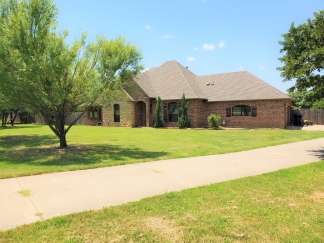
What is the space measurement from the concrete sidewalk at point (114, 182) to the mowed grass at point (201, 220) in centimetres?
46

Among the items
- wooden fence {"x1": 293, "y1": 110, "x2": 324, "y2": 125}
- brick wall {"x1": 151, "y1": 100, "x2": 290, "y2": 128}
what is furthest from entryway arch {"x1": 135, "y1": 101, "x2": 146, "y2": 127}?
wooden fence {"x1": 293, "y1": 110, "x2": 324, "y2": 125}

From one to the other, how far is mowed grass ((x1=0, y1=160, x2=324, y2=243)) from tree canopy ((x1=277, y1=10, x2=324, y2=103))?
16.9ft

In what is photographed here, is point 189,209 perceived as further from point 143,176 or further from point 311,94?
point 311,94

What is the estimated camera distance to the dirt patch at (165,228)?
3414mm

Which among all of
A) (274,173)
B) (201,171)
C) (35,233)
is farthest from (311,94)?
(35,233)

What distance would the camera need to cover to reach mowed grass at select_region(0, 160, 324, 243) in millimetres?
3402

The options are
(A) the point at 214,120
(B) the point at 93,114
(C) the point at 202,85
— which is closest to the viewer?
(A) the point at 214,120

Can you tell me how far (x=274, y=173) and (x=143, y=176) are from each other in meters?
3.35

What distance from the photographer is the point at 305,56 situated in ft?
29.5

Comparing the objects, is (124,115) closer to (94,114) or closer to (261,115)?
(94,114)

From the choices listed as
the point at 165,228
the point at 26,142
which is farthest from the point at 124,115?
the point at 165,228

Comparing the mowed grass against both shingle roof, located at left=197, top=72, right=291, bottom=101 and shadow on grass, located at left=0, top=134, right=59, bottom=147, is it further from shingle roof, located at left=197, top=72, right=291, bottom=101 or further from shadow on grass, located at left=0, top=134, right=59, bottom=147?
shingle roof, located at left=197, top=72, right=291, bottom=101

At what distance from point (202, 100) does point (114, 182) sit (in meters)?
21.1

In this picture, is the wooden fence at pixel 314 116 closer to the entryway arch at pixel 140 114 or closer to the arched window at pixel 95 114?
the entryway arch at pixel 140 114
